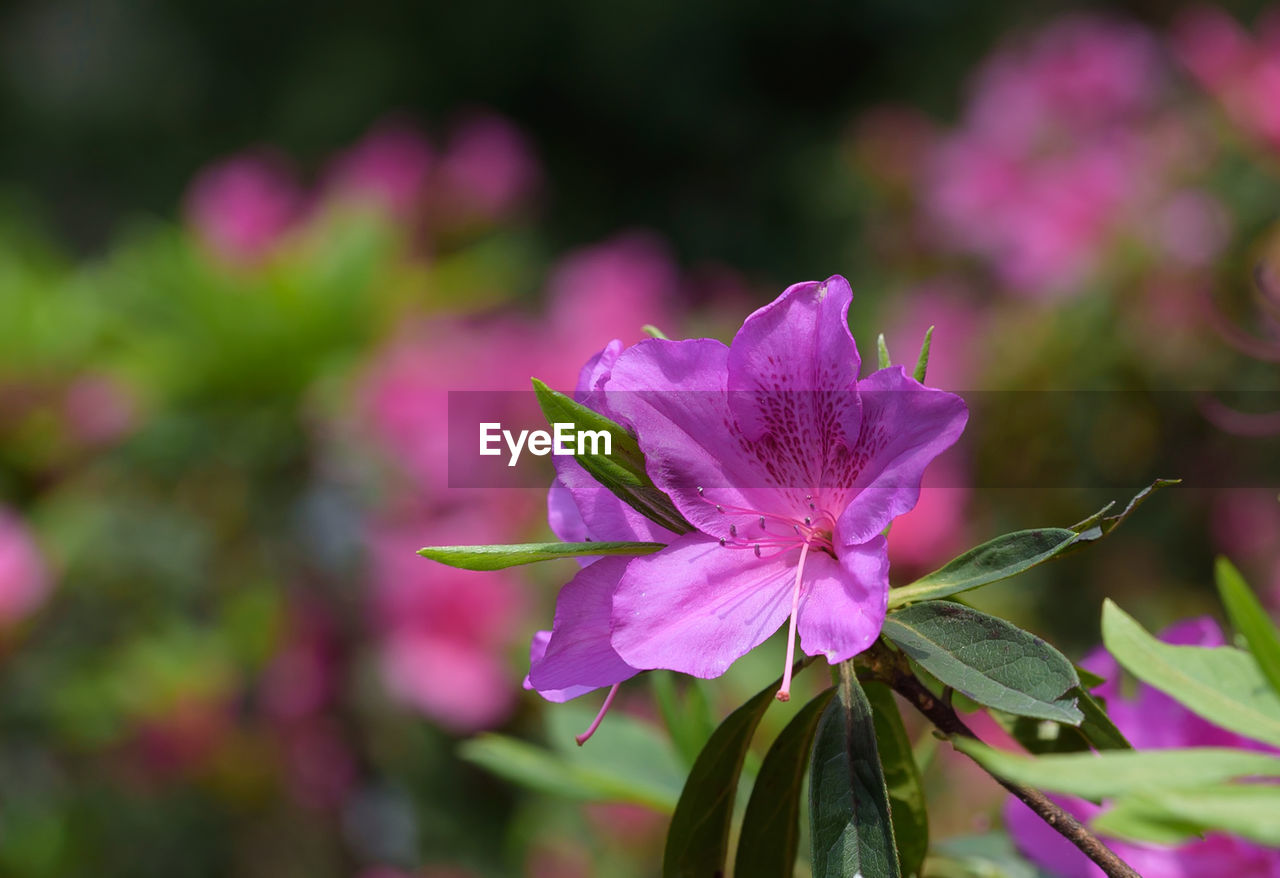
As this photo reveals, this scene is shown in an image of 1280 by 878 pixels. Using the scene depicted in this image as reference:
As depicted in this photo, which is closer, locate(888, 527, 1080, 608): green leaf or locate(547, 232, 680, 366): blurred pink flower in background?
locate(888, 527, 1080, 608): green leaf

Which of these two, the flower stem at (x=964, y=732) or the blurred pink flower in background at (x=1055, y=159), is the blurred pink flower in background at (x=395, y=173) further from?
the flower stem at (x=964, y=732)

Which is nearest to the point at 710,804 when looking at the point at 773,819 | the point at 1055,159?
the point at 773,819

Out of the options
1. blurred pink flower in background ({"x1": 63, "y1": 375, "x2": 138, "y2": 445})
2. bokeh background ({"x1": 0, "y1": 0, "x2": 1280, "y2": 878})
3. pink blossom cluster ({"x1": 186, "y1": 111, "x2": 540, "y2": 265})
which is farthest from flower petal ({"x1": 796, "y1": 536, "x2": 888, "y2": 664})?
pink blossom cluster ({"x1": 186, "y1": 111, "x2": 540, "y2": 265})

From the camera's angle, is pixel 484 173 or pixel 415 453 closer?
pixel 415 453

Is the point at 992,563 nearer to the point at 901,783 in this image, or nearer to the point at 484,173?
the point at 901,783

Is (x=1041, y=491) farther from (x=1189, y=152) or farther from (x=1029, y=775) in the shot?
Answer: (x=1029, y=775)

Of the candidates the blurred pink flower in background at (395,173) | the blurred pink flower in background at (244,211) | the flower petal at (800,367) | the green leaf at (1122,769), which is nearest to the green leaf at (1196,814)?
the green leaf at (1122,769)

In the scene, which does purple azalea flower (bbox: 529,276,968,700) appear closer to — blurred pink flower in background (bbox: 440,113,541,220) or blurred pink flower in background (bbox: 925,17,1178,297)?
blurred pink flower in background (bbox: 925,17,1178,297)
